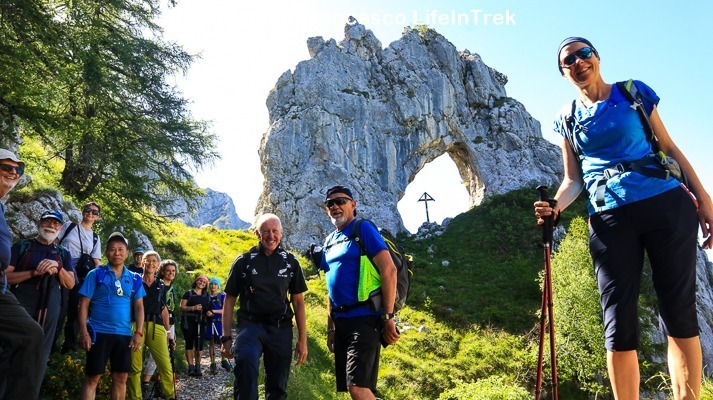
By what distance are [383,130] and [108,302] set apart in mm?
36221

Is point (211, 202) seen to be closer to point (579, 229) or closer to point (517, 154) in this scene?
point (517, 154)

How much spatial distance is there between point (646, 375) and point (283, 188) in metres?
27.2

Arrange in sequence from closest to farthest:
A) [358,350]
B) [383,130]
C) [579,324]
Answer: [358,350], [579,324], [383,130]

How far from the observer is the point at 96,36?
39.8 feet

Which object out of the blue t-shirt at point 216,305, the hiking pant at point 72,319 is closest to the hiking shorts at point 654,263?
the hiking pant at point 72,319

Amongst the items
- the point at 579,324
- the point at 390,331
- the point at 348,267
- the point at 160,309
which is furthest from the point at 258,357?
the point at 579,324

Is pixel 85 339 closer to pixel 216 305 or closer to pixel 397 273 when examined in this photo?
pixel 397 273

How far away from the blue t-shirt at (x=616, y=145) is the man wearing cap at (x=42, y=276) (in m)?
5.62

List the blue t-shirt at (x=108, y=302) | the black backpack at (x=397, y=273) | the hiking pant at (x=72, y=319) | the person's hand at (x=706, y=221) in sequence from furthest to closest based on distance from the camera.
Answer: the hiking pant at (x=72, y=319), the blue t-shirt at (x=108, y=302), the black backpack at (x=397, y=273), the person's hand at (x=706, y=221)

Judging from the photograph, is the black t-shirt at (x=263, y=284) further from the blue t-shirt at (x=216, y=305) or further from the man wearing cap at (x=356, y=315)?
the blue t-shirt at (x=216, y=305)

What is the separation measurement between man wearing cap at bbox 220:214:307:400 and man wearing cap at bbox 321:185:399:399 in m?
0.69

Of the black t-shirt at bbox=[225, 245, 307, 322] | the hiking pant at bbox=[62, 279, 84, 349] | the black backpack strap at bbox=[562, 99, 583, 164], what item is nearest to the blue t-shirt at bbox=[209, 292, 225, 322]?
the hiking pant at bbox=[62, 279, 84, 349]

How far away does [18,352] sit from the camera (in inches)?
136

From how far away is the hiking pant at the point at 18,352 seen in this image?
11.1ft
